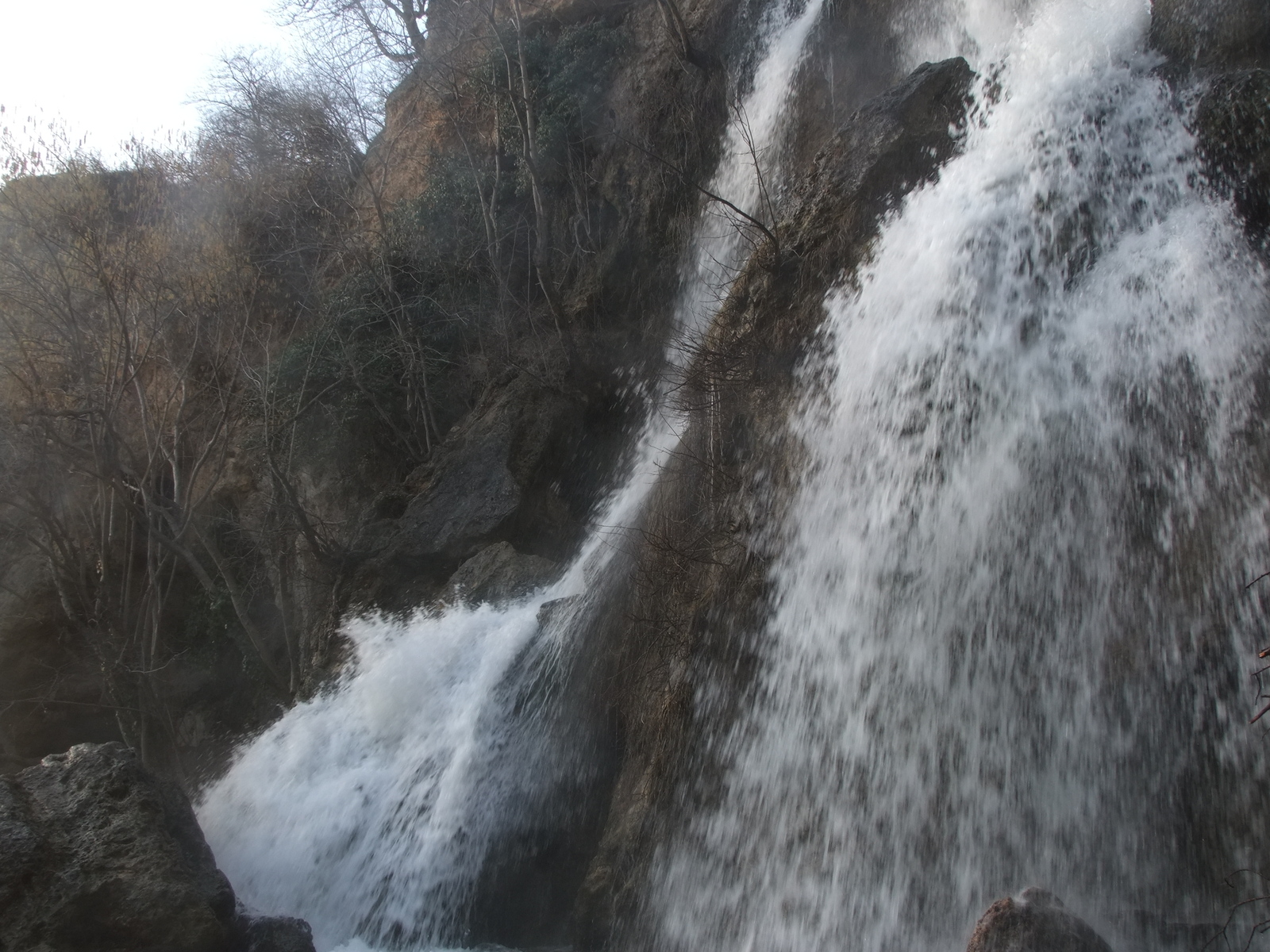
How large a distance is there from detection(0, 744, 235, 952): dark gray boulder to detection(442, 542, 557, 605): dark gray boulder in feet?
14.9

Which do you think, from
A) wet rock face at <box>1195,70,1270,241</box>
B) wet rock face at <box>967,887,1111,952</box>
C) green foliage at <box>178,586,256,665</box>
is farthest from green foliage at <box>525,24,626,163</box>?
wet rock face at <box>967,887,1111,952</box>

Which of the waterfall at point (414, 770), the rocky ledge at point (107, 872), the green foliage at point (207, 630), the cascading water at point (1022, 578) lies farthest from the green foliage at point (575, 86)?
the rocky ledge at point (107, 872)

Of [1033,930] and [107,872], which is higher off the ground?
[107,872]

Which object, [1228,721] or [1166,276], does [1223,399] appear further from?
[1228,721]

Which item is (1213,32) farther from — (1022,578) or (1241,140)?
(1022,578)

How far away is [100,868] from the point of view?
19.9 ft

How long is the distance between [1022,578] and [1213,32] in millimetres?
4500

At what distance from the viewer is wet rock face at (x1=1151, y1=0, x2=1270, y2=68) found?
6.84m

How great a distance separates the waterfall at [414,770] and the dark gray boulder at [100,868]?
1.52 metres

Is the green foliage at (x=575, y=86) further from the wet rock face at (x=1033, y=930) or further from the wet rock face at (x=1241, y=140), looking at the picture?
the wet rock face at (x=1033, y=930)

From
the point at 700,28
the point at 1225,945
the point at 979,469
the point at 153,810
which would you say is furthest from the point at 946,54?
the point at 153,810

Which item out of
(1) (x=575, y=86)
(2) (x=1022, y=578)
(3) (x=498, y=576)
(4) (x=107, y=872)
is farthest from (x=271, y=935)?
(1) (x=575, y=86)

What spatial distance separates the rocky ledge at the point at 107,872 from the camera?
229 inches

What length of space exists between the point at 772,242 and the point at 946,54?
3.89 metres
